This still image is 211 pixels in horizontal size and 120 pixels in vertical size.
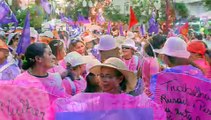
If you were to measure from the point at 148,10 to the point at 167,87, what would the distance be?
129ft

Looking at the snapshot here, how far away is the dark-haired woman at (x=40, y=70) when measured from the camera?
4.79 meters

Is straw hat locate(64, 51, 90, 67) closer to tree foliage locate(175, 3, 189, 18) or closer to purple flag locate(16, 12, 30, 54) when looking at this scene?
purple flag locate(16, 12, 30, 54)

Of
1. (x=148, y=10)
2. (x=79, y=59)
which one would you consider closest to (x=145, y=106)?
(x=79, y=59)

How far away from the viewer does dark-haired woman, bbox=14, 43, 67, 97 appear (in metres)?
4.79

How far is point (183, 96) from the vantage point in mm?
4391

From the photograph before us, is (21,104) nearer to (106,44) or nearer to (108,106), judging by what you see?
(108,106)

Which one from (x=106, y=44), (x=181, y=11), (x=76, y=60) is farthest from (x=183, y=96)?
(x=181, y=11)

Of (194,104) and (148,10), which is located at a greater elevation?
(194,104)

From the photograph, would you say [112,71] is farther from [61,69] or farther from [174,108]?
[61,69]

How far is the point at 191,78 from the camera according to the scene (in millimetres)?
4383

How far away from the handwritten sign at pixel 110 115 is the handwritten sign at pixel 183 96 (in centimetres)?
93

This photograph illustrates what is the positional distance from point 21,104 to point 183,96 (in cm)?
146

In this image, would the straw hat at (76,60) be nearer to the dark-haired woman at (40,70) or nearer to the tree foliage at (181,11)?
the dark-haired woman at (40,70)

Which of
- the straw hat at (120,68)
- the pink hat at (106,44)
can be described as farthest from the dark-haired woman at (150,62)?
the straw hat at (120,68)
